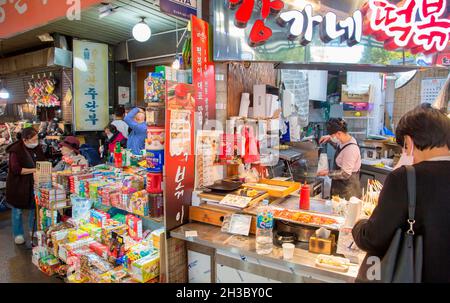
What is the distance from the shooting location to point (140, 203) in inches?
116

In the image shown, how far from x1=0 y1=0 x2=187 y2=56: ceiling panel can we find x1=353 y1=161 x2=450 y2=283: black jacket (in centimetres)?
494

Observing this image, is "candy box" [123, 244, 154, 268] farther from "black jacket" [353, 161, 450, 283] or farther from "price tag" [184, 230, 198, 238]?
"black jacket" [353, 161, 450, 283]

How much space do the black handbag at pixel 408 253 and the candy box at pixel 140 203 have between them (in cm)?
202

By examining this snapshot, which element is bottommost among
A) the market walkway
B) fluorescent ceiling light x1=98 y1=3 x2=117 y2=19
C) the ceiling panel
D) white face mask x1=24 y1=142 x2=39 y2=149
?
the market walkway

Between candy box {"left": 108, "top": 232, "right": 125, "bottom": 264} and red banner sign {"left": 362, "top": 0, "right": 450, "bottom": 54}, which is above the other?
red banner sign {"left": 362, "top": 0, "right": 450, "bottom": 54}

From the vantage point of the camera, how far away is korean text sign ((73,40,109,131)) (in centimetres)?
756

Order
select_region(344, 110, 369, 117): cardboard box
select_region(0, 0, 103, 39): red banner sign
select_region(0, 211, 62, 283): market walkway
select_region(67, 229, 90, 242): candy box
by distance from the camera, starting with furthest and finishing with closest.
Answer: select_region(344, 110, 369, 117): cardboard box, select_region(0, 211, 62, 283): market walkway, select_region(67, 229, 90, 242): candy box, select_region(0, 0, 103, 39): red banner sign

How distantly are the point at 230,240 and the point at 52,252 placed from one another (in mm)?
2845

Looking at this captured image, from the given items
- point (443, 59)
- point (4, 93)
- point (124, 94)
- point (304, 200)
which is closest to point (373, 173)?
point (443, 59)

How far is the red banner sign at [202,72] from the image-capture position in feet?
9.55

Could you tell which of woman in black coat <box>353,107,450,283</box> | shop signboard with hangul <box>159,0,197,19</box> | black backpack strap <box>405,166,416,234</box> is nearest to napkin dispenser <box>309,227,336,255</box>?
woman in black coat <box>353,107,450,283</box>

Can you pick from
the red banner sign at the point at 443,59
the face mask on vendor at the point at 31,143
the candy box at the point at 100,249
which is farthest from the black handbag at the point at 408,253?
the face mask on vendor at the point at 31,143

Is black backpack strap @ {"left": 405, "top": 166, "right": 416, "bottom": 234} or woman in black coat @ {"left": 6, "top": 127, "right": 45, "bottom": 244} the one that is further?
woman in black coat @ {"left": 6, "top": 127, "right": 45, "bottom": 244}

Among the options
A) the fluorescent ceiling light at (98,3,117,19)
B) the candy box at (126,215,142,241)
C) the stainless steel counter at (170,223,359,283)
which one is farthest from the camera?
the fluorescent ceiling light at (98,3,117,19)
